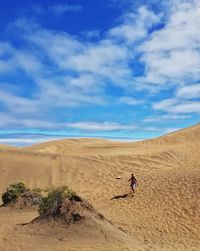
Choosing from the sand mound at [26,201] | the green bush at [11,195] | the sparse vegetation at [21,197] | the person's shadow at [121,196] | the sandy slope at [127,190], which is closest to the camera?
the sandy slope at [127,190]

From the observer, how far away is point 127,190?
24.8 meters

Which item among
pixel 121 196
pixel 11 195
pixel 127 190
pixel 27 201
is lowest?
pixel 27 201

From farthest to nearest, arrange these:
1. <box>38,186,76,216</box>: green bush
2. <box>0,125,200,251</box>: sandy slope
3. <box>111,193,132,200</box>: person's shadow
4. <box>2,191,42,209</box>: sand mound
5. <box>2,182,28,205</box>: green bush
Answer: <box>111,193,132,200</box>: person's shadow
<box>2,182,28,205</box>: green bush
<box>2,191,42,209</box>: sand mound
<box>38,186,76,216</box>: green bush
<box>0,125,200,251</box>: sandy slope

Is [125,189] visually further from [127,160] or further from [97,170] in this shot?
[127,160]

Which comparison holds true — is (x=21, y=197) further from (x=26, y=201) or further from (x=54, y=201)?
(x=54, y=201)

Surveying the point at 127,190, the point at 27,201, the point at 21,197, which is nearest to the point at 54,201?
the point at 27,201

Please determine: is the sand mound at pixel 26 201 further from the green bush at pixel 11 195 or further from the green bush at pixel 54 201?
the green bush at pixel 54 201

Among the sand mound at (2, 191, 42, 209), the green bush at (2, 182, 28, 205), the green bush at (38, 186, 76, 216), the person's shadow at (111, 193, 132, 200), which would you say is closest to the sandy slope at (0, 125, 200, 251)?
the person's shadow at (111, 193, 132, 200)

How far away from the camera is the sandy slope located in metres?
15.5

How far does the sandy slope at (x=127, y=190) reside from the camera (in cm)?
1546

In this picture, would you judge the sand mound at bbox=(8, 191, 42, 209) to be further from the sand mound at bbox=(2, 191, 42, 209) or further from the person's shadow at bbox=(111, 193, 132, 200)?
the person's shadow at bbox=(111, 193, 132, 200)

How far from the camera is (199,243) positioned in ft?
53.9

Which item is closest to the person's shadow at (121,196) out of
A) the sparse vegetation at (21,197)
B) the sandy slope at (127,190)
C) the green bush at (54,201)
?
the sandy slope at (127,190)

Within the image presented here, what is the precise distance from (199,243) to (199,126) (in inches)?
1397
